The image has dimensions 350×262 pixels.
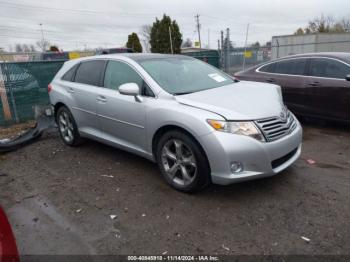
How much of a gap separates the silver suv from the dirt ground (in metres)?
0.33

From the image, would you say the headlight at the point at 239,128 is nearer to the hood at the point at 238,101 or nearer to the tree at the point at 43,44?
the hood at the point at 238,101

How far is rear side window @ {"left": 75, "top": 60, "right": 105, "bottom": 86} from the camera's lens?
4484 mm

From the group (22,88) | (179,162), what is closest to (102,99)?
(179,162)

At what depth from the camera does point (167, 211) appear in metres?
3.10

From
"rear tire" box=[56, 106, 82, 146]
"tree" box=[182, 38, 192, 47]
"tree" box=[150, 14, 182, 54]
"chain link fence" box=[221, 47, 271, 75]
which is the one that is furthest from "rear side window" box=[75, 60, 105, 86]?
"tree" box=[182, 38, 192, 47]

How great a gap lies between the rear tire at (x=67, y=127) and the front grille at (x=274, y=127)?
3213 millimetres

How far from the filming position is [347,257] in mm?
2332

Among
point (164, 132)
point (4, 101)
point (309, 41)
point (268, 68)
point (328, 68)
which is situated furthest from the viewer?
point (309, 41)

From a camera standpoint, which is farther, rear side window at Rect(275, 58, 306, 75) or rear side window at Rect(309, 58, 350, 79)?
rear side window at Rect(275, 58, 306, 75)

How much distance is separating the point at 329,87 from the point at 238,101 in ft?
9.75

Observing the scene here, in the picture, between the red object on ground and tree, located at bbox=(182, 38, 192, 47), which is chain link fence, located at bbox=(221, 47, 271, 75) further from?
tree, located at bbox=(182, 38, 192, 47)

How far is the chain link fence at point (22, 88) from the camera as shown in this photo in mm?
7337

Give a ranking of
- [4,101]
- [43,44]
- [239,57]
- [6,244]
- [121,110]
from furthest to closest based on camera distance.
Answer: [43,44], [239,57], [4,101], [121,110], [6,244]

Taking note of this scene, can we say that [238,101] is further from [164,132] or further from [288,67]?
[288,67]
